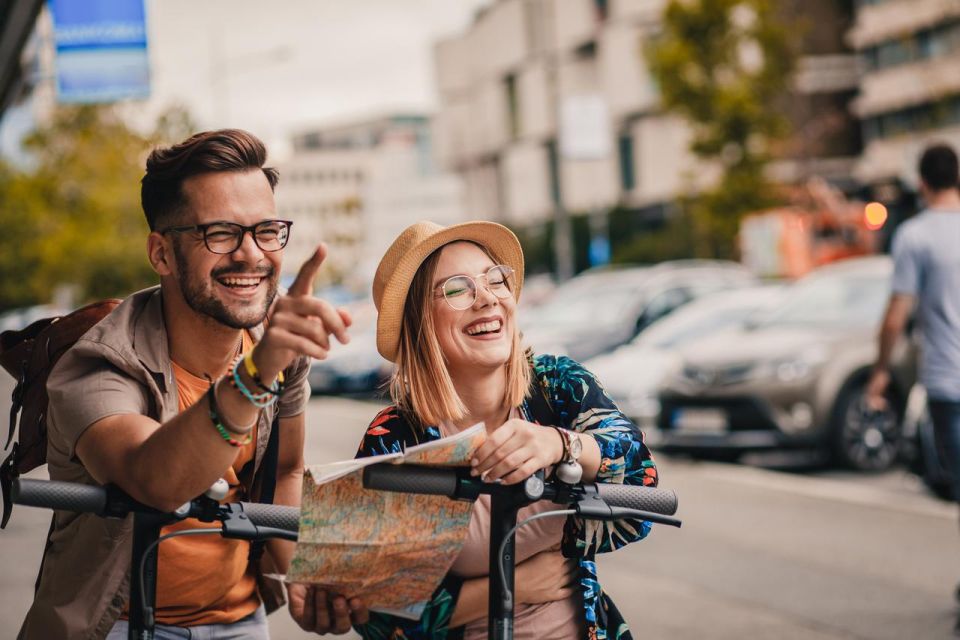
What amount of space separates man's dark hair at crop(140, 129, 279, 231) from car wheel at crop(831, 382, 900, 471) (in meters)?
8.46

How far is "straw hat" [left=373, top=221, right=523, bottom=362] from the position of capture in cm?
266

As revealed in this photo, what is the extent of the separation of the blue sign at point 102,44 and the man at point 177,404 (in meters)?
10.2

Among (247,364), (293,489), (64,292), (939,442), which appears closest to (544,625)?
(293,489)

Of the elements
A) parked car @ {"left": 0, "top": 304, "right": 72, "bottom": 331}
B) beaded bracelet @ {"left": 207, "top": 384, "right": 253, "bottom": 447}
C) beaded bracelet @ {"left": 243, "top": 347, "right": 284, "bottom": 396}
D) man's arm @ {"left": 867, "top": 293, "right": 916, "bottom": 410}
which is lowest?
parked car @ {"left": 0, "top": 304, "right": 72, "bottom": 331}

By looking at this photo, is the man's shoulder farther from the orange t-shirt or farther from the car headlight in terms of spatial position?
the car headlight

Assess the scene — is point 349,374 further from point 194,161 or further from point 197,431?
point 197,431

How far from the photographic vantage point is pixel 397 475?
6.46 feet

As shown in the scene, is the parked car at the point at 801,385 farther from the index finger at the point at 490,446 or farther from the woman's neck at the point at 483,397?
the index finger at the point at 490,446

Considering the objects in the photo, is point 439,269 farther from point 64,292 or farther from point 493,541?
point 64,292

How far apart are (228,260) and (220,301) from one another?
8 centimetres

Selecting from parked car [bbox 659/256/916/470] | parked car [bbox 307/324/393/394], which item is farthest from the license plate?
parked car [bbox 307/324/393/394]

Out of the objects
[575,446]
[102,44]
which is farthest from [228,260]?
[102,44]

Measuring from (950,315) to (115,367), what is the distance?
168 inches

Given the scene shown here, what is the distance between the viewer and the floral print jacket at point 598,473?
8.28 feet
